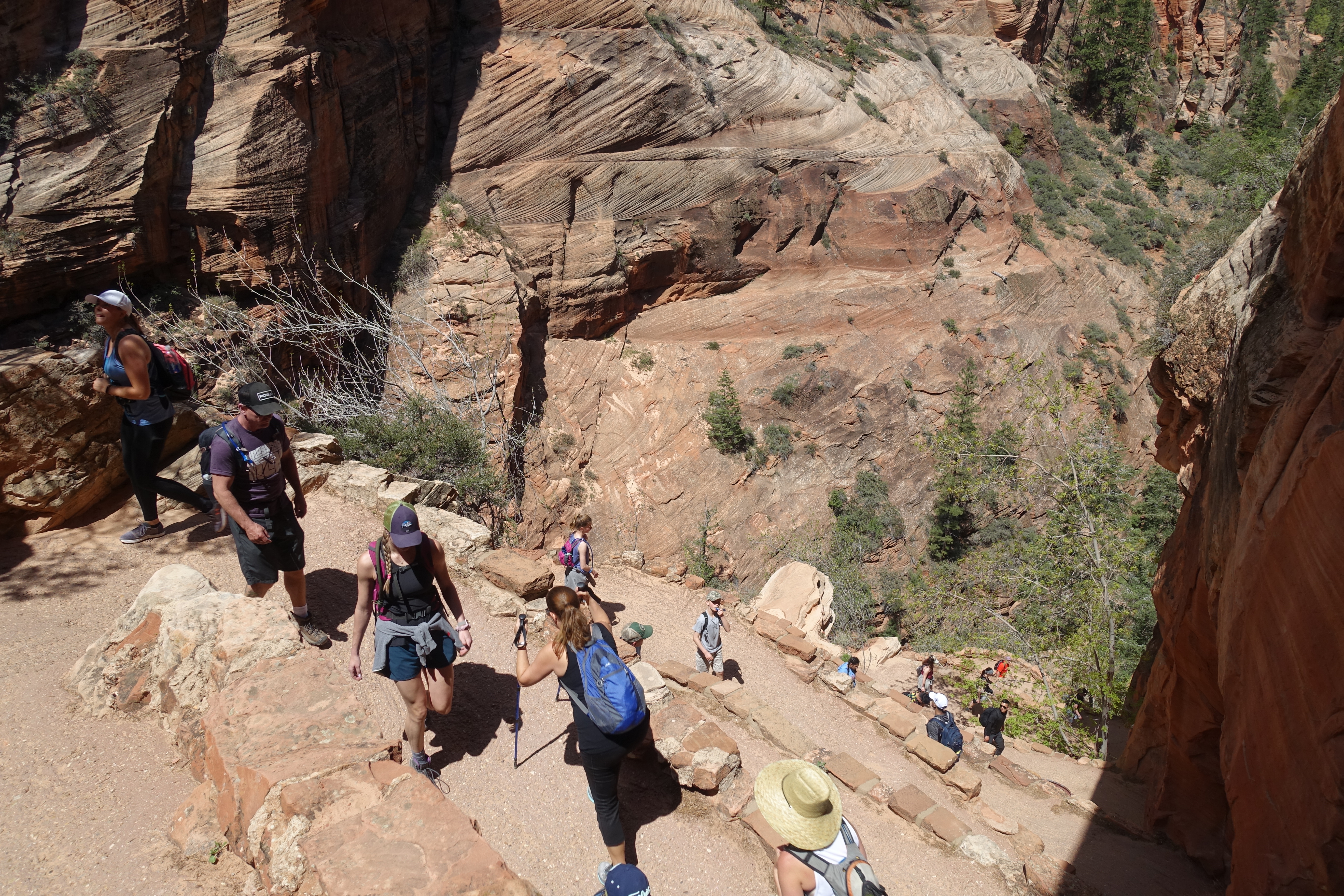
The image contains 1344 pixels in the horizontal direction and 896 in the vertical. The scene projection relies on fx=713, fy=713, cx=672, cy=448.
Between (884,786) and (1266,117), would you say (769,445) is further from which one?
(1266,117)

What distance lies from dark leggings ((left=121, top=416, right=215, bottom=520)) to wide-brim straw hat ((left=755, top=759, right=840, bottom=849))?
5.79 m

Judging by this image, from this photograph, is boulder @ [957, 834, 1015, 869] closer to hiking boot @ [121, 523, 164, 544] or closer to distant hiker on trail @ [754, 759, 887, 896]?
distant hiker on trail @ [754, 759, 887, 896]

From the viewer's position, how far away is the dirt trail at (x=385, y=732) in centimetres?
365

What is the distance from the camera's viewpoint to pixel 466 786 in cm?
457

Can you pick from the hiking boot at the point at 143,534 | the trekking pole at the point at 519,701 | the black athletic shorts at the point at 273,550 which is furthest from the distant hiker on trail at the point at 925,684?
the hiking boot at the point at 143,534

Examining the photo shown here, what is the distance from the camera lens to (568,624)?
3.63 metres

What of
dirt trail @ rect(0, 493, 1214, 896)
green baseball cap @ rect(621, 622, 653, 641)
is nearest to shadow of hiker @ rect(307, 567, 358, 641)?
dirt trail @ rect(0, 493, 1214, 896)

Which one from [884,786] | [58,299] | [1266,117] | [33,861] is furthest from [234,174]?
[1266,117]

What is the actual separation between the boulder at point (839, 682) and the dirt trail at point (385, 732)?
0.98 feet

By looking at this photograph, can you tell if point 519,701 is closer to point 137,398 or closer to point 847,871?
point 847,871

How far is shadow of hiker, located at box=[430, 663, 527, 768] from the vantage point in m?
4.84

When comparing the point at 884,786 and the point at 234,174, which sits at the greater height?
the point at 234,174

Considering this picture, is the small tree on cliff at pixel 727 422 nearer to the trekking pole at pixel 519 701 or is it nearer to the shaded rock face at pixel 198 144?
the shaded rock face at pixel 198 144

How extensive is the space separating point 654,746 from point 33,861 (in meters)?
3.35
